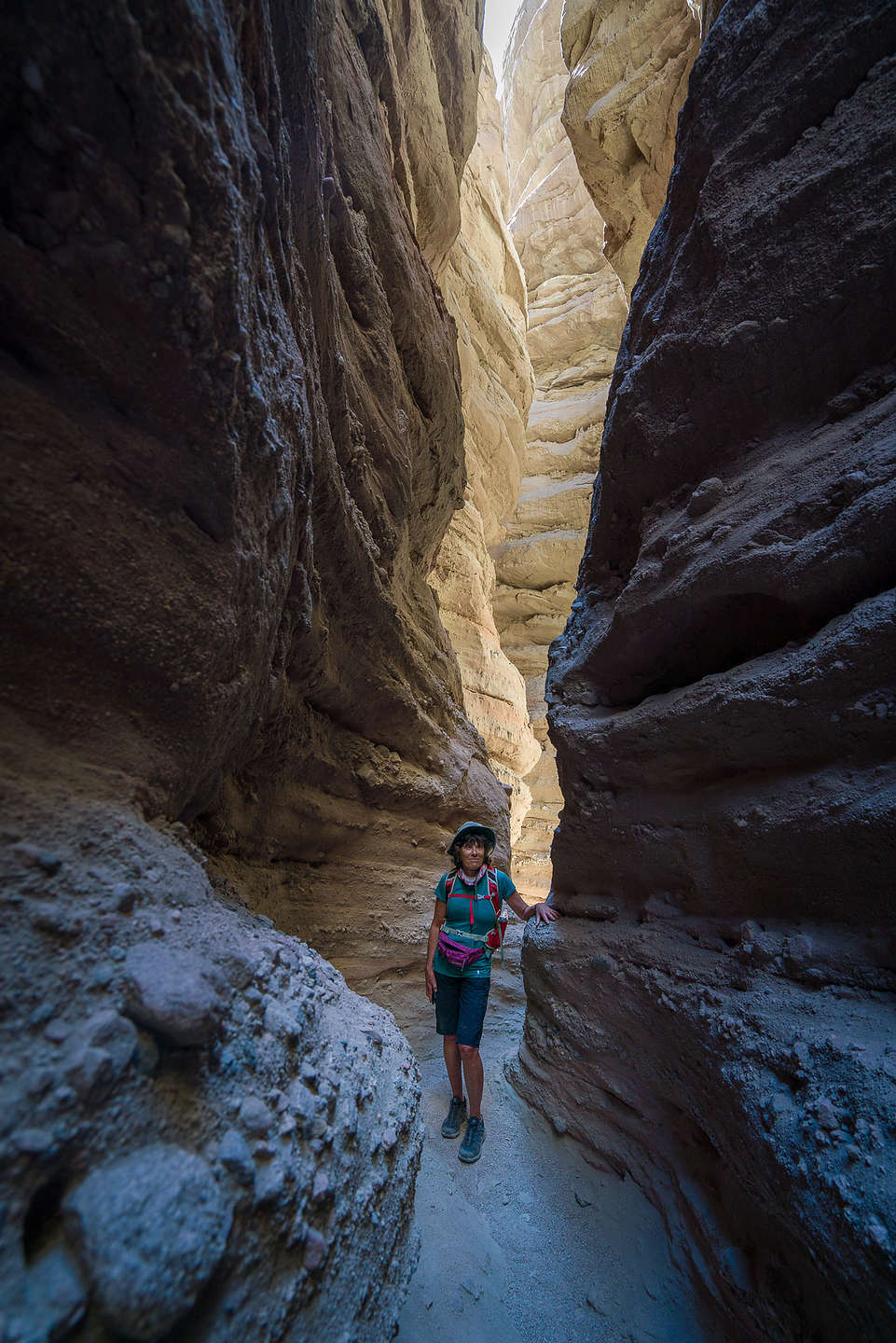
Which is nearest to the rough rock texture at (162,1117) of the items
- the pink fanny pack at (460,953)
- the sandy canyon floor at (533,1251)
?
the sandy canyon floor at (533,1251)

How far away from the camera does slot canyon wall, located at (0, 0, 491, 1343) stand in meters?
0.91

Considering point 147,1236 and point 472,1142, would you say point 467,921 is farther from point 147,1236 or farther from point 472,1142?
point 147,1236

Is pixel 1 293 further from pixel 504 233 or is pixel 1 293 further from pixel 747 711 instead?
pixel 504 233

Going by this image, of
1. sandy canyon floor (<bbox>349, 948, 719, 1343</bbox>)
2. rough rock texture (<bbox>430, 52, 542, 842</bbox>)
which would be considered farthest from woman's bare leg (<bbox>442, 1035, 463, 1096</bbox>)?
rough rock texture (<bbox>430, 52, 542, 842</bbox>)

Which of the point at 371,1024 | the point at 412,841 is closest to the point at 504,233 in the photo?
the point at 412,841

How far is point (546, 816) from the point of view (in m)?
14.6

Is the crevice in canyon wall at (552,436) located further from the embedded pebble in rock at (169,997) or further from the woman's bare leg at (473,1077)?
the embedded pebble in rock at (169,997)

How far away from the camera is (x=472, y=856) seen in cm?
275

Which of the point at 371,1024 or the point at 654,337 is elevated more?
the point at 654,337

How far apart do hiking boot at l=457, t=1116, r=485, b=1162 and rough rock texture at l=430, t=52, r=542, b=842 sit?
17.5 feet

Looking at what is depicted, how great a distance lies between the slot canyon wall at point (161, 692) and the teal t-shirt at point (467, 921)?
63 cm

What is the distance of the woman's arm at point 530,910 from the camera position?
113 inches

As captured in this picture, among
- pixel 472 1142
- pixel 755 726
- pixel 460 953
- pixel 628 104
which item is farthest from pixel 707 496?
pixel 628 104

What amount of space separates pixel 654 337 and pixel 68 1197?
3637 mm
